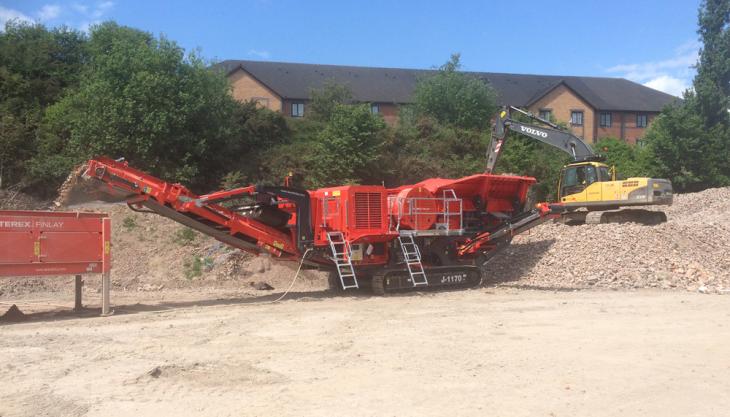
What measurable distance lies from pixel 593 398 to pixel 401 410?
75.9 inches

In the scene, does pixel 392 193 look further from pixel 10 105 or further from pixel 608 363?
pixel 10 105

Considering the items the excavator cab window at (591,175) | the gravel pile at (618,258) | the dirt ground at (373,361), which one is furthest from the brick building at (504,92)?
the dirt ground at (373,361)

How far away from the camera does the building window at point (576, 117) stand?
54.0 metres

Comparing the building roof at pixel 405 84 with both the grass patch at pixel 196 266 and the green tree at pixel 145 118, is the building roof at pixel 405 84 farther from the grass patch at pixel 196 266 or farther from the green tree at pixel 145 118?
the grass patch at pixel 196 266

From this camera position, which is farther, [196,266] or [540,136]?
[540,136]

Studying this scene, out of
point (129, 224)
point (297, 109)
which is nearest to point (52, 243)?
point (129, 224)

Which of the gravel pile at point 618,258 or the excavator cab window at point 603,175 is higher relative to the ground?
the excavator cab window at point 603,175

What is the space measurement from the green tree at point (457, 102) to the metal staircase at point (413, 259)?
24442 millimetres

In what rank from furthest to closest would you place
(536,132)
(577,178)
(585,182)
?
(536,132), (577,178), (585,182)

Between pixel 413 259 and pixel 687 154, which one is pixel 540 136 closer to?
pixel 413 259

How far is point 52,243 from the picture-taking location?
34.0ft

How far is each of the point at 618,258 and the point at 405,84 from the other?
39168 millimetres

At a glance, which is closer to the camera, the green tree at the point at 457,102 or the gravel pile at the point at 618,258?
the gravel pile at the point at 618,258

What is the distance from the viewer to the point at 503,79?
5775cm
